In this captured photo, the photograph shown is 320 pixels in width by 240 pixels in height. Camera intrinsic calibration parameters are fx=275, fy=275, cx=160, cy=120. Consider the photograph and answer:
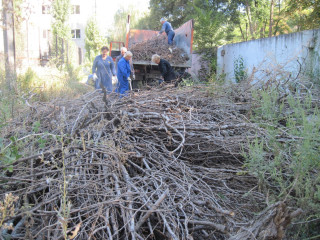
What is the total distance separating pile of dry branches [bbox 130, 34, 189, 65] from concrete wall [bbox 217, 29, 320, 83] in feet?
4.55

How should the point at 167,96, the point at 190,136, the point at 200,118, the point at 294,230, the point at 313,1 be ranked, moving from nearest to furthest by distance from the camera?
the point at 294,230, the point at 190,136, the point at 200,118, the point at 167,96, the point at 313,1

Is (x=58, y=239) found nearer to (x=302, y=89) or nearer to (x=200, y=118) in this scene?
(x=200, y=118)

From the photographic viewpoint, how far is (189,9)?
63.5 feet

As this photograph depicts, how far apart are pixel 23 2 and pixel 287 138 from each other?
795 cm

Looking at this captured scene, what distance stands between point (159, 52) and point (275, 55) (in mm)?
3409

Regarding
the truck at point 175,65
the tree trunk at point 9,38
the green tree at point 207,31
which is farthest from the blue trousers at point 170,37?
the tree trunk at point 9,38

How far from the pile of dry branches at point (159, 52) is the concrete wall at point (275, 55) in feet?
4.55

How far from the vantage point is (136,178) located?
7.69ft

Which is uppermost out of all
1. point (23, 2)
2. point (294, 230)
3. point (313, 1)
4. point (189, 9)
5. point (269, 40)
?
point (189, 9)

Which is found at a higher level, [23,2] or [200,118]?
[23,2]

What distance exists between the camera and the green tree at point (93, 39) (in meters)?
27.9

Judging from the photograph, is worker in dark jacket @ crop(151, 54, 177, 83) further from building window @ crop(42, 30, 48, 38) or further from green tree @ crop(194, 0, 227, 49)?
building window @ crop(42, 30, 48, 38)

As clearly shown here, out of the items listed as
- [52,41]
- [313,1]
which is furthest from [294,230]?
[52,41]

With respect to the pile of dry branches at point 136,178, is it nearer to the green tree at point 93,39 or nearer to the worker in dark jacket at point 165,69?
the worker in dark jacket at point 165,69
